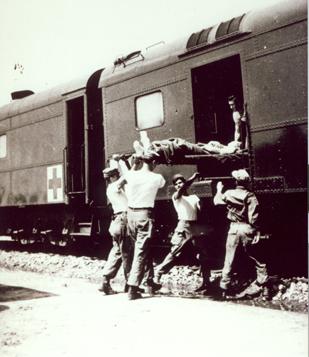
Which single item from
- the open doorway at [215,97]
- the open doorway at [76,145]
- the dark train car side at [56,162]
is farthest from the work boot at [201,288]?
the open doorway at [76,145]

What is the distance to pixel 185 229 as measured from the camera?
18.8 ft

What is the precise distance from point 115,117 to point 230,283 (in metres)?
3.51

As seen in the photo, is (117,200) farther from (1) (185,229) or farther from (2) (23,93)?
(2) (23,93)

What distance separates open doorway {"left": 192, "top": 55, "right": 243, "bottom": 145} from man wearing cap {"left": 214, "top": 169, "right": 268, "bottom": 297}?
1.16 meters

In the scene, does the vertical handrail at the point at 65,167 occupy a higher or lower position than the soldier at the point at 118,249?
higher

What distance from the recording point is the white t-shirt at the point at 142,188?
563cm

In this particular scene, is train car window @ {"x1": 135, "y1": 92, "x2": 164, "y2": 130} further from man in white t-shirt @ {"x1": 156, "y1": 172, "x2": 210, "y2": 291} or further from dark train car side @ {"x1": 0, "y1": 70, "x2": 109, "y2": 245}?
dark train car side @ {"x1": 0, "y1": 70, "x2": 109, "y2": 245}

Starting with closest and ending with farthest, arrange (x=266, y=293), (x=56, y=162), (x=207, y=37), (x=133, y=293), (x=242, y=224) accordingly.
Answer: (x=266, y=293) < (x=242, y=224) < (x=133, y=293) < (x=207, y=37) < (x=56, y=162)

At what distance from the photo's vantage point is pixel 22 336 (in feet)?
13.9

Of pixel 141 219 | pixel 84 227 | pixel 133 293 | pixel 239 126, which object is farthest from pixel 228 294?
pixel 84 227

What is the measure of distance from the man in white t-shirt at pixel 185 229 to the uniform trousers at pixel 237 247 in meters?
0.47

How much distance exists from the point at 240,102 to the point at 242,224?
2.25m

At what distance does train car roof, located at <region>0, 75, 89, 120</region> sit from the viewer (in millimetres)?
8289

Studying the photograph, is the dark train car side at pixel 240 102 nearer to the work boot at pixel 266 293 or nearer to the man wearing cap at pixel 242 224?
the man wearing cap at pixel 242 224
